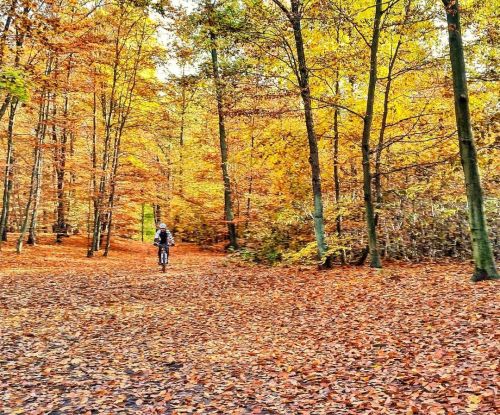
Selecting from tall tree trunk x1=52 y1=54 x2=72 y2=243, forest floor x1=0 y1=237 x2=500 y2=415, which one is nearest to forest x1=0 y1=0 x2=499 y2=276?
forest floor x1=0 y1=237 x2=500 y2=415

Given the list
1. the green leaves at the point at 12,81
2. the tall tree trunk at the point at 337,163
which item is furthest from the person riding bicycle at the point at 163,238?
the green leaves at the point at 12,81

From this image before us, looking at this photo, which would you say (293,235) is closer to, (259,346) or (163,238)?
(163,238)

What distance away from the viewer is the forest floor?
18.4 feet

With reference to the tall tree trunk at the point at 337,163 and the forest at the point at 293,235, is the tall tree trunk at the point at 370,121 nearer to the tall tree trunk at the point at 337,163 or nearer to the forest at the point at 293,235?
the forest at the point at 293,235

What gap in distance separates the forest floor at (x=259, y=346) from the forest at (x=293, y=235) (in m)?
0.04

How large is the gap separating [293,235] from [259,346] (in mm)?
10200

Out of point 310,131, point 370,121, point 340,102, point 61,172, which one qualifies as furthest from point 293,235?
point 61,172

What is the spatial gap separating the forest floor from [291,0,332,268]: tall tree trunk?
1.50 m

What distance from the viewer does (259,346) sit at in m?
7.89

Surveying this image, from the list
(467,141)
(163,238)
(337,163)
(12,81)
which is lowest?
(163,238)

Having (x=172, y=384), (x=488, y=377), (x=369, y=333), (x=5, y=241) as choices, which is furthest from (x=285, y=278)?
(x=5, y=241)

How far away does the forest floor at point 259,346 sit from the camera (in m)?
5.60

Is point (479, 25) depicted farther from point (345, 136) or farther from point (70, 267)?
point (70, 267)

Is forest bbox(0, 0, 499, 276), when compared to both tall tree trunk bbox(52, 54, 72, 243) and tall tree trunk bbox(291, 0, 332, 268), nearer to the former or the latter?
tall tree trunk bbox(291, 0, 332, 268)
